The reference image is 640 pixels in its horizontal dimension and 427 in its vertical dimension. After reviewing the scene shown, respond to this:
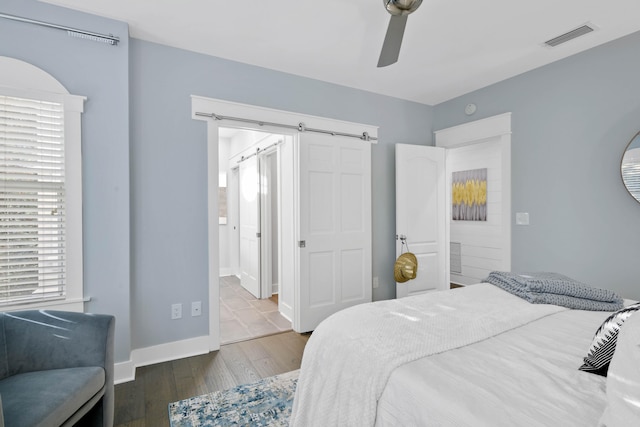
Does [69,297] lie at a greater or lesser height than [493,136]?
lesser

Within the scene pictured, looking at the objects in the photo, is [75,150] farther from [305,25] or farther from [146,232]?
[305,25]

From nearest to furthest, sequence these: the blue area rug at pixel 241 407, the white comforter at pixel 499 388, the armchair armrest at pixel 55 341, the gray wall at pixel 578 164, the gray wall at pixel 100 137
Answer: the white comforter at pixel 499 388 < the armchair armrest at pixel 55 341 < the blue area rug at pixel 241 407 < the gray wall at pixel 100 137 < the gray wall at pixel 578 164

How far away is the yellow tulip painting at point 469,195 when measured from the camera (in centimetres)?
482

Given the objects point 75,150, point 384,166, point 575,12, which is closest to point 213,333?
point 75,150

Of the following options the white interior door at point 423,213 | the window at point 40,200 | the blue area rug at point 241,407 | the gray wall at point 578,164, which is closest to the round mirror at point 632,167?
the gray wall at point 578,164

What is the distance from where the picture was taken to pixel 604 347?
40.5 inches

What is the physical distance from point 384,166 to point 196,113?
84.0 inches

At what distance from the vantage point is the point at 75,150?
2.22 metres

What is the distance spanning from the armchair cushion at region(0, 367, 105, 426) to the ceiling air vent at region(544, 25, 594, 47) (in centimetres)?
381

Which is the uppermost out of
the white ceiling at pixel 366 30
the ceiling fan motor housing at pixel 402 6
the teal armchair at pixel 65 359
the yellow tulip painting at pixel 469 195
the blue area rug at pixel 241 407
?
the white ceiling at pixel 366 30

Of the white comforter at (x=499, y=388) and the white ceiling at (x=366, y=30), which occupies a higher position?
the white ceiling at (x=366, y=30)

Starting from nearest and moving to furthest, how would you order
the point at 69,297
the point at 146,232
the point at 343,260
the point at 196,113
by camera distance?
the point at 69,297, the point at 146,232, the point at 196,113, the point at 343,260

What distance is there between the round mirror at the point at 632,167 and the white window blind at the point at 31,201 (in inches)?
161

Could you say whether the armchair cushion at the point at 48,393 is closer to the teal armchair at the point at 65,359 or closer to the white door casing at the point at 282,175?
the teal armchair at the point at 65,359
